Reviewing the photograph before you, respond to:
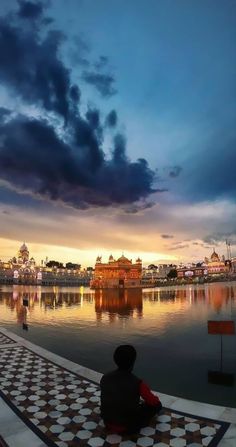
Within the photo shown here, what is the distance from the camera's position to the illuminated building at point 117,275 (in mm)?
109562

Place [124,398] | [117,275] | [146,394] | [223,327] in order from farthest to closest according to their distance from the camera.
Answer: [117,275] < [223,327] < [146,394] < [124,398]

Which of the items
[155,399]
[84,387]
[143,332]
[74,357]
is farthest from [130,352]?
[143,332]

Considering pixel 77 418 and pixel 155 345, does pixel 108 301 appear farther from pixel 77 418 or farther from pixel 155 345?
pixel 77 418

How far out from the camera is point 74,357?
13953mm

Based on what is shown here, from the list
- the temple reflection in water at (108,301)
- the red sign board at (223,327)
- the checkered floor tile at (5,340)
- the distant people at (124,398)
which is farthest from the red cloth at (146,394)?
the temple reflection in water at (108,301)

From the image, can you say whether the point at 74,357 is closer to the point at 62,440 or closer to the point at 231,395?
the point at 231,395

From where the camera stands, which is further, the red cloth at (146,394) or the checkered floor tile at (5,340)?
the checkered floor tile at (5,340)

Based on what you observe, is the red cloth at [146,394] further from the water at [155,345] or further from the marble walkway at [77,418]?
the water at [155,345]

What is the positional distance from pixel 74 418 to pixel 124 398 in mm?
1869

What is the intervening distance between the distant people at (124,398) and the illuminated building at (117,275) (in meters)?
102

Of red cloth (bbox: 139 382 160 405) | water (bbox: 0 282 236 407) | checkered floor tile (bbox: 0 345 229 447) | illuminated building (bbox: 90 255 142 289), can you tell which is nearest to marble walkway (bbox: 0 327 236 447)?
checkered floor tile (bbox: 0 345 229 447)

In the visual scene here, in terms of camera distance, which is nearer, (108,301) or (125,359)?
(125,359)

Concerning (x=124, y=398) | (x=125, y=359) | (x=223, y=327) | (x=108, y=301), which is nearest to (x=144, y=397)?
(x=124, y=398)

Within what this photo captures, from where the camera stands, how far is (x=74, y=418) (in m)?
7.72
